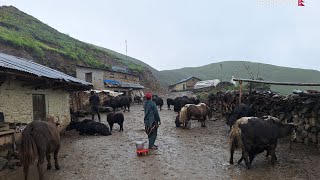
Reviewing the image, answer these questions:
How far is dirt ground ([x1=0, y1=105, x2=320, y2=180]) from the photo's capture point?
7.30 metres

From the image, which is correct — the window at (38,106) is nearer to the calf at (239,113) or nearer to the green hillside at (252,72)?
the calf at (239,113)

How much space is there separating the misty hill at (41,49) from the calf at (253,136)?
1258 inches

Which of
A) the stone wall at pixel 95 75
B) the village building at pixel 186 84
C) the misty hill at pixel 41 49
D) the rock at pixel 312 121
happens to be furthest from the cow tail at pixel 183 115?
the village building at pixel 186 84

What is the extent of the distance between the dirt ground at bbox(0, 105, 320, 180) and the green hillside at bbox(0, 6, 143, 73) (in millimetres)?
27655

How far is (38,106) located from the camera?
1245cm

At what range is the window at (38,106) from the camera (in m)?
12.1

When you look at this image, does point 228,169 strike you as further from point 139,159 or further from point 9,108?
point 9,108

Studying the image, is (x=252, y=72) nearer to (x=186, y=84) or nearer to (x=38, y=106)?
(x=186, y=84)

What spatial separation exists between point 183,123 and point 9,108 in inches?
342

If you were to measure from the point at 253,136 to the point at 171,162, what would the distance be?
7.88 ft

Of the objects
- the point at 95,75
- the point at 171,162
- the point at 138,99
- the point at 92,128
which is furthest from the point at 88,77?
the point at 171,162

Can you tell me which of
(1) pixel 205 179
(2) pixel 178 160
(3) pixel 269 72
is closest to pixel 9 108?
A: (2) pixel 178 160

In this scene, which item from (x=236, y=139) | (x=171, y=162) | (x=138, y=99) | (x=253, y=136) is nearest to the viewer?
(x=253, y=136)

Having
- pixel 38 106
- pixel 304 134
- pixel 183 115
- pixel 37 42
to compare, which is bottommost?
pixel 304 134
